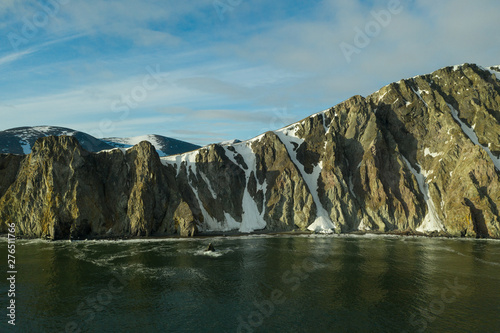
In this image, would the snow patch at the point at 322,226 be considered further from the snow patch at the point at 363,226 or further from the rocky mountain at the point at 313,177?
the snow patch at the point at 363,226

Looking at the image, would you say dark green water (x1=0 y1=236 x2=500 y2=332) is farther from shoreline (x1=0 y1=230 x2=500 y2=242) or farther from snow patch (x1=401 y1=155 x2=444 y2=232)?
snow patch (x1=401 y1=155 x2=444 y2=232)

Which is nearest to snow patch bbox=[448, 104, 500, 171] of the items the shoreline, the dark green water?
the shoreline

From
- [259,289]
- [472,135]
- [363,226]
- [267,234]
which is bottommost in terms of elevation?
[267,234]

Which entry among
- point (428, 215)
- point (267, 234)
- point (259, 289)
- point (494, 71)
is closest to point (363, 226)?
point (428, 215)

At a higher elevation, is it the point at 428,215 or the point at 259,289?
the point at 428,215

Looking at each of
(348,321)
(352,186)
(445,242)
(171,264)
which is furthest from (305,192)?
(348,321)

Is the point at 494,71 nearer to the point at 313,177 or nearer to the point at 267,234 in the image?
the point at 313,177

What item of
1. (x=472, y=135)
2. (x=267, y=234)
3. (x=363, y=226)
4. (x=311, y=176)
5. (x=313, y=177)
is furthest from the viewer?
(x=311, y=176)
